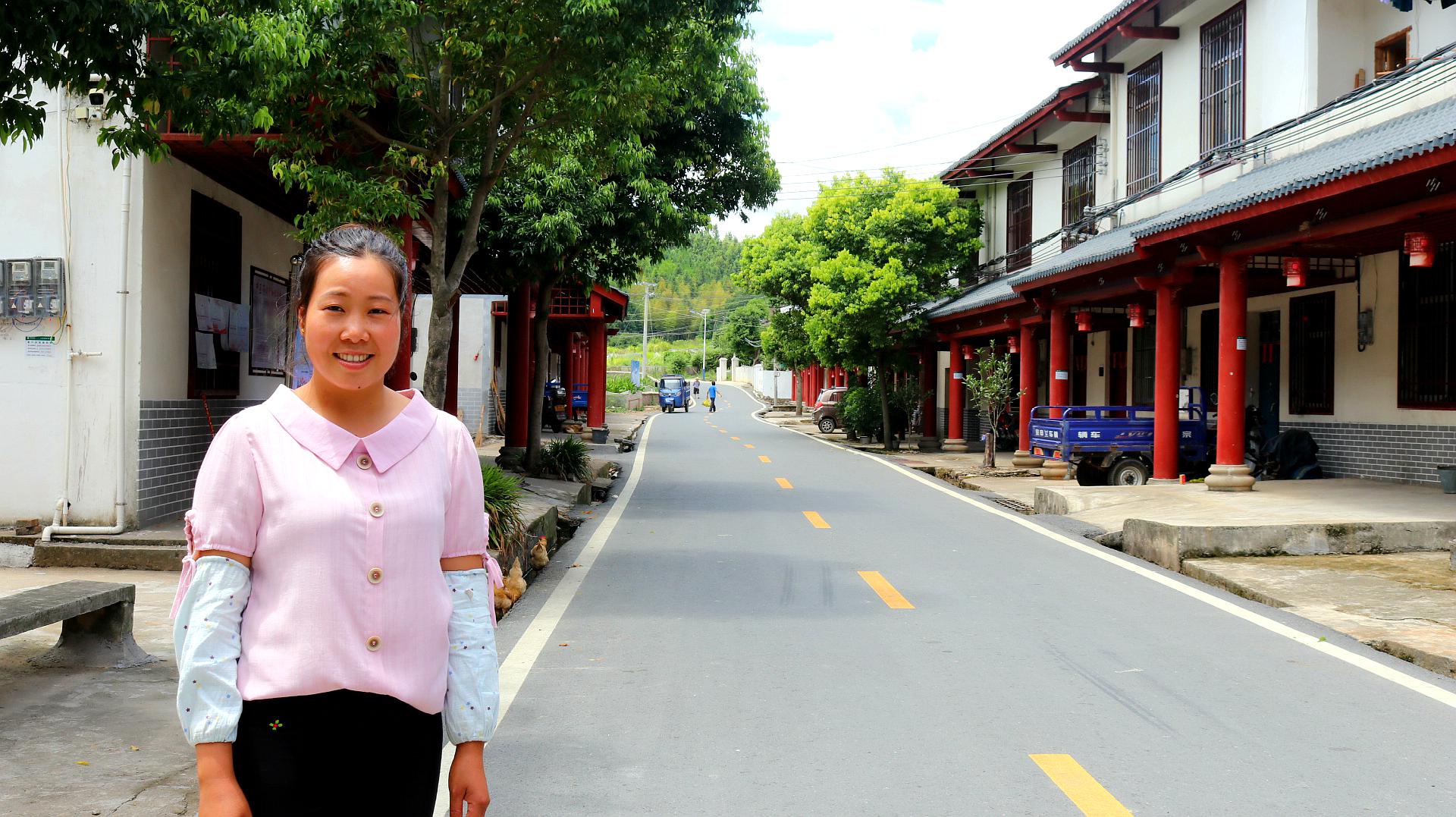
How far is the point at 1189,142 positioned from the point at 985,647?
19.1 metres

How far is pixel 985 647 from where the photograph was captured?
745 cm

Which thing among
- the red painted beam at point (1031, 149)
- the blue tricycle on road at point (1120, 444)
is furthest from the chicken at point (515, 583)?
the red painted beam at point (1031, 149)

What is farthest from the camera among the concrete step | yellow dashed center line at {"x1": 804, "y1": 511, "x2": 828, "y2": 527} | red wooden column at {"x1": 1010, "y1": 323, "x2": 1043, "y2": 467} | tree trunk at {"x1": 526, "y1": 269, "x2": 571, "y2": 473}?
red wooden column at {"x1": 1010, "y1": 323, "x2": 1043, "y2": 467}

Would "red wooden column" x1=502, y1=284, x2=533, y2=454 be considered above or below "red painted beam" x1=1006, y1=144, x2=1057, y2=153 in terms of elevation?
below

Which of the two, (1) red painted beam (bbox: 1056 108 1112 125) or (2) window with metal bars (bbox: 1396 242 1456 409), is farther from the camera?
(1) red painted beam (bbox: 1056 108 1112 125)

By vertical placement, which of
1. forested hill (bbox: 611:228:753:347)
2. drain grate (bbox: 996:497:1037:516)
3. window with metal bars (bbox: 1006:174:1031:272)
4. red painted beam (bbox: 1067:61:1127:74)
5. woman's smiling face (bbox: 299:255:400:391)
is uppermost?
forested hill (bbox: 611:228:753:347)

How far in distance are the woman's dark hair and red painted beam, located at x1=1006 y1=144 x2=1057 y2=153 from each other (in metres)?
30.4

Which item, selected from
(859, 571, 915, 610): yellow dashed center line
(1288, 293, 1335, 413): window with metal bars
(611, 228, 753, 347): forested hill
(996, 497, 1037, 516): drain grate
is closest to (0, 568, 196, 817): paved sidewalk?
(859, 571, 915, 610): yellow dashed center line

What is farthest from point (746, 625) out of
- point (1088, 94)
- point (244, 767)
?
point (1088, 94)

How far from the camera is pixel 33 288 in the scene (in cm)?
988

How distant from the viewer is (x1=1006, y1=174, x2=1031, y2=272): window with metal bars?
32500 millimetres

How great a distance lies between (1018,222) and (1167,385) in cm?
1554

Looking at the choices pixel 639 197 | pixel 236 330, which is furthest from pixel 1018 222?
pixel 236 330

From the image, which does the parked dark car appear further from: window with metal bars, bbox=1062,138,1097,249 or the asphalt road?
the asphalt road
